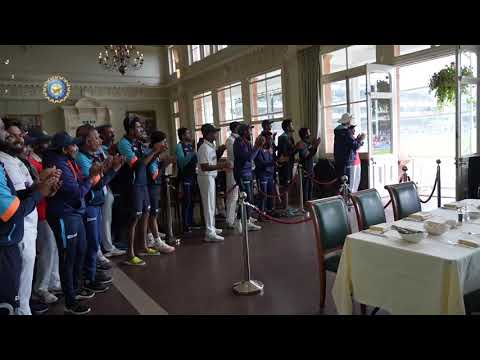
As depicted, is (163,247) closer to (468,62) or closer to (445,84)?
(445,84)

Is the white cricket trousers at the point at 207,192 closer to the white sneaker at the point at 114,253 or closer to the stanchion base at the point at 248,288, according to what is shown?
the white sneaker at the point at 114,253

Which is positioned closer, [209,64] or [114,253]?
[114,253]

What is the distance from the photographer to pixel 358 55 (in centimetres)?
824

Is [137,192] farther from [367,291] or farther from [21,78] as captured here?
[21,78]

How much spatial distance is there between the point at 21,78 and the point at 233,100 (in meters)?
8.04

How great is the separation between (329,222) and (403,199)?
104 centimetres

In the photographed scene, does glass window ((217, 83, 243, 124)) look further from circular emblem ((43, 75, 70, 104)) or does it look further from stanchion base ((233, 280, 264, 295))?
stanchion base ((233, 280, 264, 295))

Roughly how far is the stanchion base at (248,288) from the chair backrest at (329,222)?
0.77 metres

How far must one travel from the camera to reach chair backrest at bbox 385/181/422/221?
3584 millimetres

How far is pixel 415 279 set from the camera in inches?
87.7

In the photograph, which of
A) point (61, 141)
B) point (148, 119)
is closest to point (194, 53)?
point (148, 119)

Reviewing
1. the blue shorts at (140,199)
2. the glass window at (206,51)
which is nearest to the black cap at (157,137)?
the blue shorts at (140,199)

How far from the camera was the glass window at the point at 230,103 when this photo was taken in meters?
11.9

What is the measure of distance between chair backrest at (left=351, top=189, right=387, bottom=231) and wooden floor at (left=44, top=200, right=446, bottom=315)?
0.70 m
